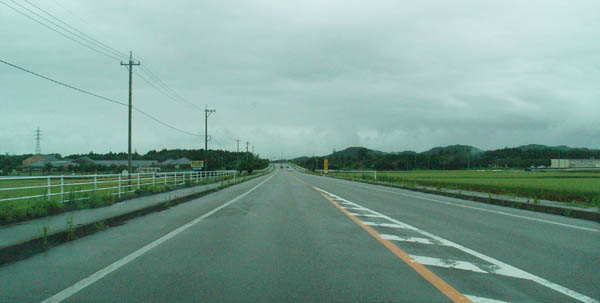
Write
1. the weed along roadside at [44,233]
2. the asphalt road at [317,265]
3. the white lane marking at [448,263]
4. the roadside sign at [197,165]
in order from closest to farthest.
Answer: the asphalt road at [317,265]
the white lane marking at [448,263]
the weed along roadside at [44,233]
the roadside sign at [197,165]

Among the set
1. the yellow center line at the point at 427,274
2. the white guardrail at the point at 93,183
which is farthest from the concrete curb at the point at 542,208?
the white guardrail at the point at 93,183

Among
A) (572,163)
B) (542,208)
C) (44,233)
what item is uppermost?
(572,163)

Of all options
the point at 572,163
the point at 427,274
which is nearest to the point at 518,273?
the point at 427,274

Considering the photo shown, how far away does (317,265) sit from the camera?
5.76 metres

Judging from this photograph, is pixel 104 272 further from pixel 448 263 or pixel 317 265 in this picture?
pixel 448 263

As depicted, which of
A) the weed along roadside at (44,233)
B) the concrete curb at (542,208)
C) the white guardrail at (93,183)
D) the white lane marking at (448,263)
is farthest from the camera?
the white guardrail at (93,183)

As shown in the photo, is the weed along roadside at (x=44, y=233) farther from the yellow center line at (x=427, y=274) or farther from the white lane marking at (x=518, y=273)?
the white lane marking at (x=518, y=273)

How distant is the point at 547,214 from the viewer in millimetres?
13133

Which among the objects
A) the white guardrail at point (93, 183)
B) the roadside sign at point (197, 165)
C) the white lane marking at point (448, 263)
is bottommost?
the white lane marking at point (448, 263)

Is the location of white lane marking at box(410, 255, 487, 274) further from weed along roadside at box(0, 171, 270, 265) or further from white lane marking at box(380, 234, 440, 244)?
weed along roadside at box(0, 171, 270, 265)

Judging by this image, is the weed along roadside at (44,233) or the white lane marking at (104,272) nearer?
the white lane marking at (104,272)

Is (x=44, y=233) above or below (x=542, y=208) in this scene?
above

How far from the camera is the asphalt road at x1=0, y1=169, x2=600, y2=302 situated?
4488mm

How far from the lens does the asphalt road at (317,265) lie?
4.49 metres
